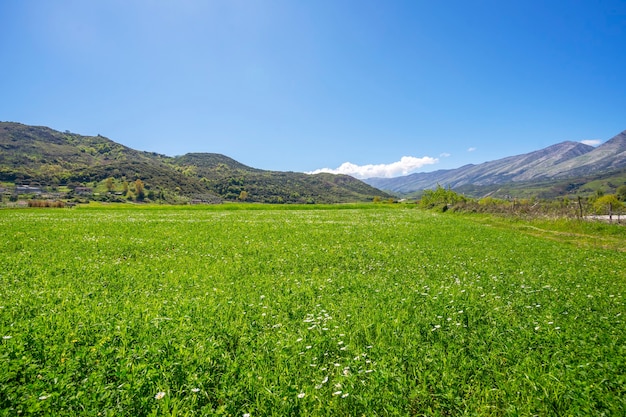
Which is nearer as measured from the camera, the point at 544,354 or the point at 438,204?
the point at 544,354

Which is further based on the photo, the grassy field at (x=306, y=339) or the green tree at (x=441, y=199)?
the green tree at (x=441, y=199)

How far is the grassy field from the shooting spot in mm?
4656

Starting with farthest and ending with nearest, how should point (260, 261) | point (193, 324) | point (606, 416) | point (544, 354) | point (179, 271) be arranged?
point (260, 261) → point (179, 271) → point (193, 324) → point (544, 354) → point (606, 416)

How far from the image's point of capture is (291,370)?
5.54m

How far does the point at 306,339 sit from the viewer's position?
21.8ft

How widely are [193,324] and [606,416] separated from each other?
7484mm

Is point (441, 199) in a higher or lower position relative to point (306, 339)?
higher

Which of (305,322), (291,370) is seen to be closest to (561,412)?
(291,370)

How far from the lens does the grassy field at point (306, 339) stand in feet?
15.3

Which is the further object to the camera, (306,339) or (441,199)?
(441,199)

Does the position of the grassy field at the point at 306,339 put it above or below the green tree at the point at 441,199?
below

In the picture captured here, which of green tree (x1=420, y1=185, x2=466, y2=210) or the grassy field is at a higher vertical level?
green tree (x1=420, y1=185, x2=466, y2=210)

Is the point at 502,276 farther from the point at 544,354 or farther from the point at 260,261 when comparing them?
the point at 260,261

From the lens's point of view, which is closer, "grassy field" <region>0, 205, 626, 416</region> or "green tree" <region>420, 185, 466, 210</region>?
"grassy field" <region>0, 205, 626, 416</region>
